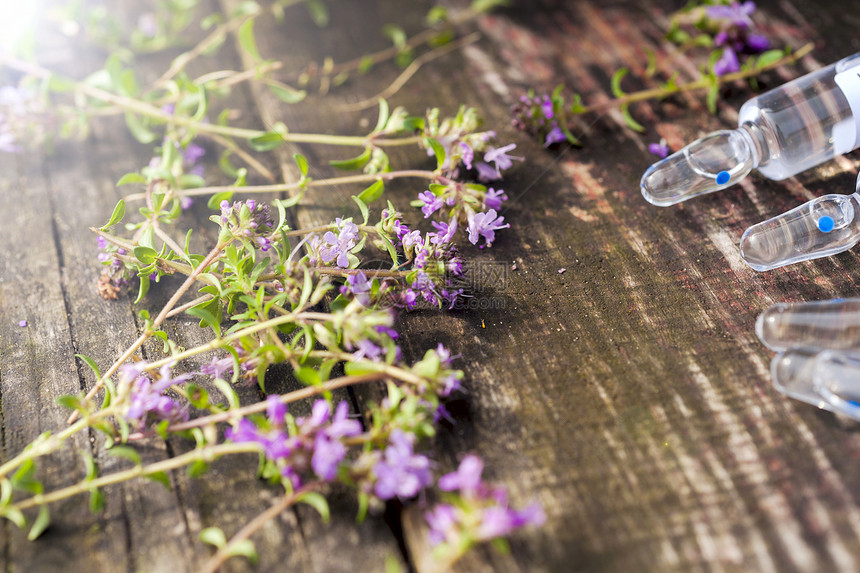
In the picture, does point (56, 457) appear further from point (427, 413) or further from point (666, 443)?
point (666, 443)

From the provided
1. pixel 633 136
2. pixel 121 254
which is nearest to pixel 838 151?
pixel 633 136

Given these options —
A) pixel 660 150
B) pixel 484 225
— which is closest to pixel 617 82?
pixel 660 150

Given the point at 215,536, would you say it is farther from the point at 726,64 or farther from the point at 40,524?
the point at 726,64

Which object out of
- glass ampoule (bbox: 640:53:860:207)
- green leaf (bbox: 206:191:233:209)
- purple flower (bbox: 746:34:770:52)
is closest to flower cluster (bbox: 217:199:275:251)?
green leaf (bbox: 206:191:233:209)

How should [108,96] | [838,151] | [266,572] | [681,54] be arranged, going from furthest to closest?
[681,54] → [108,96] → [838,151] → [266,572]

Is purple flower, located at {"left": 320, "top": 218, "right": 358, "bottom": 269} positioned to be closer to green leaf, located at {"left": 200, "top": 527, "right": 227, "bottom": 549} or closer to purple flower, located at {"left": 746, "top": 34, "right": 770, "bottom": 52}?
green leaf, located at {"left": 200, "top": 527, "right": 227, "bottom": 549}

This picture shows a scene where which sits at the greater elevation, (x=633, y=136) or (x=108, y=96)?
(x=108, y=96)
